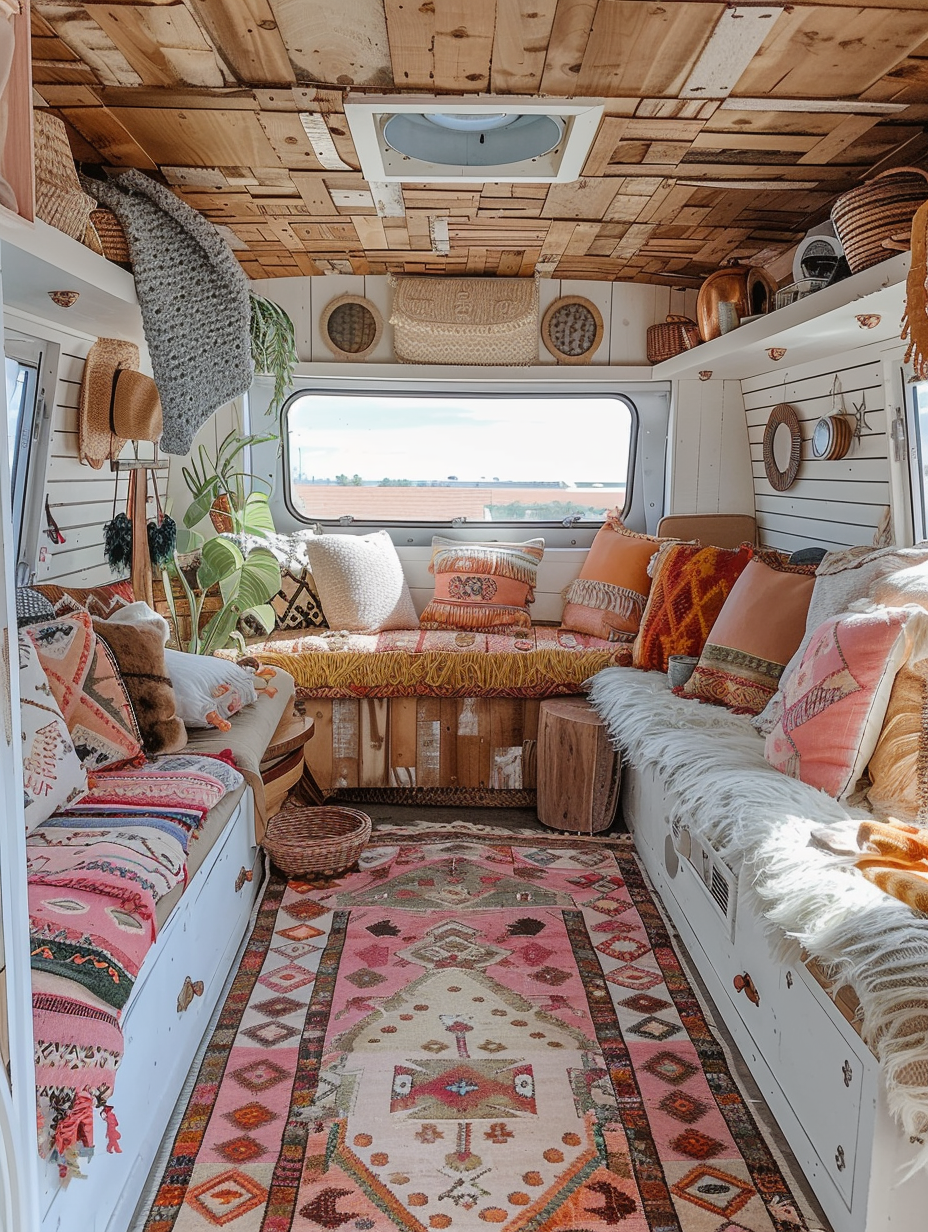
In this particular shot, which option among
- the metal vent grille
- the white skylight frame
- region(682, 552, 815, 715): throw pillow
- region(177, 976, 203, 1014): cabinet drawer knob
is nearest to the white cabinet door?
region(177, 976, 203, 1014): cabinet drawer knob

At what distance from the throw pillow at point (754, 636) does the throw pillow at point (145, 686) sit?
5.39 feet

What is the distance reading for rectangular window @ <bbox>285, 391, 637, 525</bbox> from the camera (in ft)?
15.8

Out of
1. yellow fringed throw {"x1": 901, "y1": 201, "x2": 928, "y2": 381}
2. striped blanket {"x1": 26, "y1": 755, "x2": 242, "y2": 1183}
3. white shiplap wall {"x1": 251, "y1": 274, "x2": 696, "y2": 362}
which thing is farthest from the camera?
white shiplap wall {"x1": 251, "y1": 274, "x2": 696, "y2": 362}

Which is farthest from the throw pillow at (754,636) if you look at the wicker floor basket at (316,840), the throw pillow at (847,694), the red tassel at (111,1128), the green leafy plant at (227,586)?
the red tassel at (111,1128)

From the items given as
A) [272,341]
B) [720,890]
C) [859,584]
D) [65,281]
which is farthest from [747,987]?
[272,341]

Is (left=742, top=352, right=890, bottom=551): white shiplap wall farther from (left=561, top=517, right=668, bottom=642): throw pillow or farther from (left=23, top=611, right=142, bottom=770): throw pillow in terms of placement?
(left=23, top=611, right=142, bottom=770): throw pillow

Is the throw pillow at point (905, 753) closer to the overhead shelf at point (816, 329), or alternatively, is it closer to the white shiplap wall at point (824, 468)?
the overhead shelf at point (816, 329)

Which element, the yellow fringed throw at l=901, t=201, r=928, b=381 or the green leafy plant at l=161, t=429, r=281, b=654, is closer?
the yellow fringed throw at l=901, t=201, r=928, b=381

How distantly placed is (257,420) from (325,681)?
61.1 inches

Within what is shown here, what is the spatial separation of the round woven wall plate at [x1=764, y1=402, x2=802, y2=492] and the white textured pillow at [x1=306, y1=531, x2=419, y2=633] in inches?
65.7

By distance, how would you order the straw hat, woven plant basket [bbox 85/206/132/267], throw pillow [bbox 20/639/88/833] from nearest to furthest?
throw pillow [bbox 20/639/88/833] → woven plant basket [bbox 85/206/132/267] → the straw hat

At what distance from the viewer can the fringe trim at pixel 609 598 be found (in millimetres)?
4125

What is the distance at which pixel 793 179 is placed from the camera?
115 inches

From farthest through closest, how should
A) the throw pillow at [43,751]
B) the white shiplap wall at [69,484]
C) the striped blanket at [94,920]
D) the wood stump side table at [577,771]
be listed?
the wood stump side table at [577,771] → the white shiplap wall at [69,484] → the throw pillow at [43,751] → the striped blanket at [94,920]
